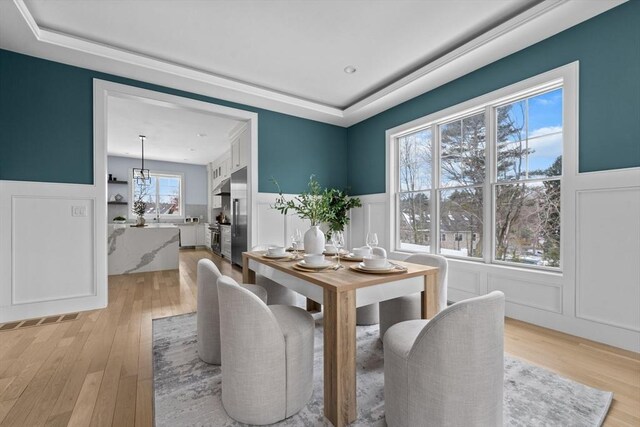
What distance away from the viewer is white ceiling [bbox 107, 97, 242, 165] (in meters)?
4.73

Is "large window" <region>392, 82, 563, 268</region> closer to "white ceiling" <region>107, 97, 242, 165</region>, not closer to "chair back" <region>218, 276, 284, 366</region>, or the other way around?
"chair back" <region>218, 276, 284, 366</region>

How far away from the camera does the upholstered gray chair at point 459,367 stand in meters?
1.12

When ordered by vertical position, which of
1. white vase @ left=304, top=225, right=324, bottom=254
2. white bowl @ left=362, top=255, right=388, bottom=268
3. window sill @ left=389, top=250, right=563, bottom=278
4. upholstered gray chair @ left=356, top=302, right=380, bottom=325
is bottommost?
upholstered gray chair @ left=356, top=302, right=380, bottom=325

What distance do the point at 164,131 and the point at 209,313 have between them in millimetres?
5212

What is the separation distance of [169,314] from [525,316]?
3.73m

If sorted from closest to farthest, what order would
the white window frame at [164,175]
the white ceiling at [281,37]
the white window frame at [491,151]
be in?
1. the white ceiling at [281,37]
2. the white window frame at [491,151]
3. the white window frame at [164,175]

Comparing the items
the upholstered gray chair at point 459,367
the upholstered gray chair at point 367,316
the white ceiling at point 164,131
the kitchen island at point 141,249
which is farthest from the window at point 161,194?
the upholstered gray chair at point 459,367

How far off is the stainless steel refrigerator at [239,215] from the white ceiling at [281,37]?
1.53 metres

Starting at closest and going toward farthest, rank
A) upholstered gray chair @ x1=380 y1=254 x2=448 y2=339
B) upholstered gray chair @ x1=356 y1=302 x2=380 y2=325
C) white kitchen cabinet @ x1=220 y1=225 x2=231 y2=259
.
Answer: upholstered gray chair @ x1=380 y1=254 x2=448 y2=339 → upholstered gray chair @ x1=356 y1=302 x2=380 y2=325 → white kitchen cabinet @ x1=220 y1=225 x2=231 y2=259

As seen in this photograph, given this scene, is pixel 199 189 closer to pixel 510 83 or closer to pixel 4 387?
pixel 4 387

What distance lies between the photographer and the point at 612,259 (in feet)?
7.48

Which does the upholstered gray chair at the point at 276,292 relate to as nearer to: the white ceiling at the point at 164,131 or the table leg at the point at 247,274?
the table leg at the point at 247,274

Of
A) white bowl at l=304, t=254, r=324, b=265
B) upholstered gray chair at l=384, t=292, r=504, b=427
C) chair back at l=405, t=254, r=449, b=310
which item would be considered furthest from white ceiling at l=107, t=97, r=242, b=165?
upholstered gray chair at l=384, t=292, r=504, b=427

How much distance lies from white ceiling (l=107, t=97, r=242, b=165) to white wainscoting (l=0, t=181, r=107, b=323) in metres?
1.51
